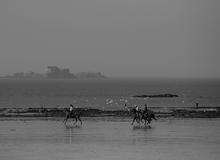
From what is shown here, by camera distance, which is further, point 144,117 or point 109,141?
point 144,117

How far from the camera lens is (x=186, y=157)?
100.0ft

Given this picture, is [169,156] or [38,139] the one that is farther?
[38,139]

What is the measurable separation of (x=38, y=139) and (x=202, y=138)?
10273 millimetres

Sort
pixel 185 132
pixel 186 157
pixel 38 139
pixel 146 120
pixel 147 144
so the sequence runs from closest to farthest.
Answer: pixel 186 157, pixel 147 144, pixel 38 139, pixel 185 132, pixel 146 120

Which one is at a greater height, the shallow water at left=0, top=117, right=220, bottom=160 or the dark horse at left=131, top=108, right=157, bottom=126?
the dark horse at left=131, top=108, right=157, bottom=126

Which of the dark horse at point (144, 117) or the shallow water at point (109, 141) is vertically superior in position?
the dark horse at point (144, 117)

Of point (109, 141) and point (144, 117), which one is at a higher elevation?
point (144, 117)

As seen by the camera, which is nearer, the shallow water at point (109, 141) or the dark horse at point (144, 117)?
the shallow water at point (109, 141)

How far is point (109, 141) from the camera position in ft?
124

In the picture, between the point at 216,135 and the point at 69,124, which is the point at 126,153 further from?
the point at 69,124

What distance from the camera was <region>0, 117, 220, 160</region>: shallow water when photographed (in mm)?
31391

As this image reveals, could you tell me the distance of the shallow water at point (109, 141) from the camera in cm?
3139

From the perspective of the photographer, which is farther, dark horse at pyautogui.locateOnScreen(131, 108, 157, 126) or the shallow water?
dark horse at pyautogui.locateOnScreen(131, 108, 157, 126)

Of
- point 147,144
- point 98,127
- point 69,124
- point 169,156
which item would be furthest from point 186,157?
point 69,124
